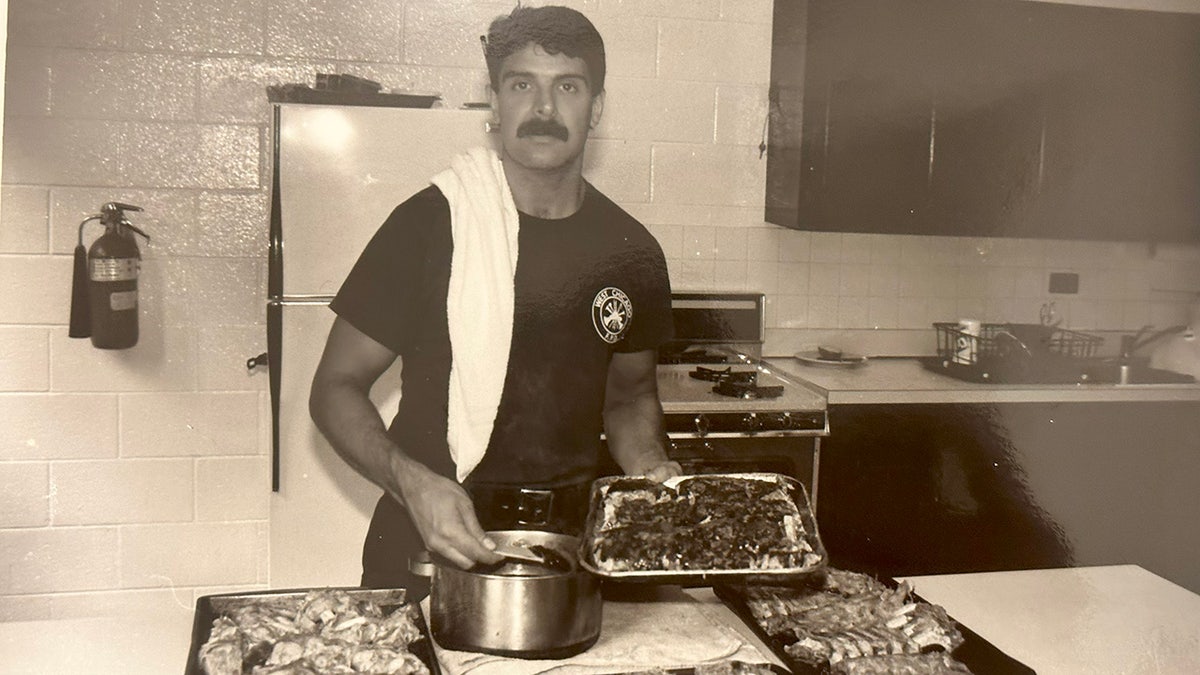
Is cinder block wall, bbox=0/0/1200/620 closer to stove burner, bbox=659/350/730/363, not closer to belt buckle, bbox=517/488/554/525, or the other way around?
stove burner, bbox=659/350/730/363

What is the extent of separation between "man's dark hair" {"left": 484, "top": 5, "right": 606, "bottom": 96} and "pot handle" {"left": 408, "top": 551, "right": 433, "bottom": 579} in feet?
3.38

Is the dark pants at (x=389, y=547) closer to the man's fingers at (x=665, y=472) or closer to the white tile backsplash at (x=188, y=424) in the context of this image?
the white tile backsplash at (x=188, y=424)

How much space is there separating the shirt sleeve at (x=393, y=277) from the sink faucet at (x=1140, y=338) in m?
2.05

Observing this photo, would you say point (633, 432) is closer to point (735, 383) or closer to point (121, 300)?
point (735, 383)

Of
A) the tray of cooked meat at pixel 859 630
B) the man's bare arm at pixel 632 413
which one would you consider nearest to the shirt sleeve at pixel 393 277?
the man's bare arm at pixel 632 413

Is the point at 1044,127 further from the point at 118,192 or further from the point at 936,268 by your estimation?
the point at 118,192

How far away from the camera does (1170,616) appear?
176 cm

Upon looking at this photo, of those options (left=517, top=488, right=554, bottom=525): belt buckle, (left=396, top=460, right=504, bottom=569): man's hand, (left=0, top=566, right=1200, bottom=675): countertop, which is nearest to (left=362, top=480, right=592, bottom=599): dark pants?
(left=517, top=488, right=554, bottom=525): belt buckle

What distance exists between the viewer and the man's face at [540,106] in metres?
2.32

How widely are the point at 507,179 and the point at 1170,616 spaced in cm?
153

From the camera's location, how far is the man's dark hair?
7.52ft

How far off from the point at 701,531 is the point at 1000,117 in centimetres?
187

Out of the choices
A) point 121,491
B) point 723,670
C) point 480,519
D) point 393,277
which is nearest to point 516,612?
point 723,670

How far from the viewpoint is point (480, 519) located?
2293 mm
